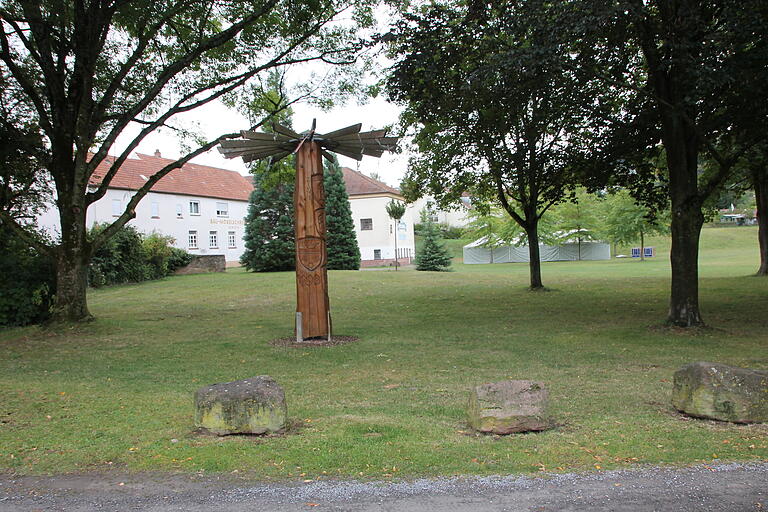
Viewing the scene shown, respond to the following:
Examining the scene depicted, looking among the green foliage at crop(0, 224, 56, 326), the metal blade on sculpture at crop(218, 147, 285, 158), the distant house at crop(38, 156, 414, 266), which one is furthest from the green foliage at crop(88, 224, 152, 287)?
the metal blade on sculpture at crop(218, 147, 285, 158)

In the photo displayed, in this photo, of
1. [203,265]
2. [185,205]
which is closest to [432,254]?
[203,265]

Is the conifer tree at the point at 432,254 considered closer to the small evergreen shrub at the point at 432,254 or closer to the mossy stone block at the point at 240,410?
the small evergreen shrub at the point at 432,254

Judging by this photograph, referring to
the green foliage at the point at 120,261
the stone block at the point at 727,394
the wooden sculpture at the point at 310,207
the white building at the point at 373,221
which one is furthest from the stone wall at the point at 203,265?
the stone block at the point at 727,394

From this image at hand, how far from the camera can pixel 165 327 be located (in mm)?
15203

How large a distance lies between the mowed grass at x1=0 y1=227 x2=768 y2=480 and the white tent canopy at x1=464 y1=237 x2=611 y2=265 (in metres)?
40.6

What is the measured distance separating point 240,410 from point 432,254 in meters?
38.5

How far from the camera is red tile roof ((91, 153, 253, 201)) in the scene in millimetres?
43094

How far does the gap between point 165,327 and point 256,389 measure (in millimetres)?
10359

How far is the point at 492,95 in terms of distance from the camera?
43.3 ft


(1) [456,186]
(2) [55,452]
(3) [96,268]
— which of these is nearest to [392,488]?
(2) [55,452]

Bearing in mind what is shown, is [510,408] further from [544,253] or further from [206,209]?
[544,253]

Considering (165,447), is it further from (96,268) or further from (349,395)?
(96,268)

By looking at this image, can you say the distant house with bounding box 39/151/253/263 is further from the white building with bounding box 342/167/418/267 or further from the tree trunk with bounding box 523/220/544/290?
the tree trunk with bounding box 523/220/544/290

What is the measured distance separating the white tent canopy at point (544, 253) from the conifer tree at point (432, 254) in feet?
46.0
